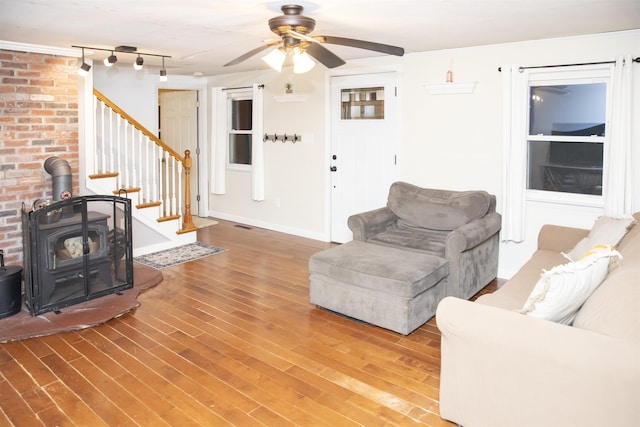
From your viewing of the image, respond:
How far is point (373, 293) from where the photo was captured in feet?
12.2

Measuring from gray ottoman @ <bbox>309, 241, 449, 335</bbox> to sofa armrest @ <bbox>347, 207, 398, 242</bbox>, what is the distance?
45 centimetres

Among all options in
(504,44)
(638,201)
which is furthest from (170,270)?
(638,201)

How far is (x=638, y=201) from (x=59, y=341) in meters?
4.50

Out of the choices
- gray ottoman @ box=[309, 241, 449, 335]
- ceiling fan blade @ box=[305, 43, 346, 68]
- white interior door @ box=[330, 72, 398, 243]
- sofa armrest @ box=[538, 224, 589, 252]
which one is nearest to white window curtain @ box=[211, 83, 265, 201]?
white interior door @ box=[330, 72, 398, 243]

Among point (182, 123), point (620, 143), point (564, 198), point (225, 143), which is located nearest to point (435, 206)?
point (564, 198)

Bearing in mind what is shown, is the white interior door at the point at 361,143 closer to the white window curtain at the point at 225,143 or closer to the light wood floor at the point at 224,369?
the white window curtain at the point at 225,143

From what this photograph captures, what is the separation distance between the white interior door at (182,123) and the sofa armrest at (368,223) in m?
4.02

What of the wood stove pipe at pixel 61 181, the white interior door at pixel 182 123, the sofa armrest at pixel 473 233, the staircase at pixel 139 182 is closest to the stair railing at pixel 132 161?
the staircase at pixel 139 182

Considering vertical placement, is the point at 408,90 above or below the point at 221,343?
above

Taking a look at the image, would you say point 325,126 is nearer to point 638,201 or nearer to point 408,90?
point 408,90

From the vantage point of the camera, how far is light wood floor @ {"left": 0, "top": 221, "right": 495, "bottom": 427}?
2.62m

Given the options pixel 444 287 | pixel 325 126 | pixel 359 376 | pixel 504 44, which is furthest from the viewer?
pixel 325 126

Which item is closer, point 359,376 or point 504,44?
point 359,376

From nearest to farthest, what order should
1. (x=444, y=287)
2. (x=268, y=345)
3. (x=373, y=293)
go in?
(x=268, y=345) < (x=373, y=293) < (x=444, y=287)
